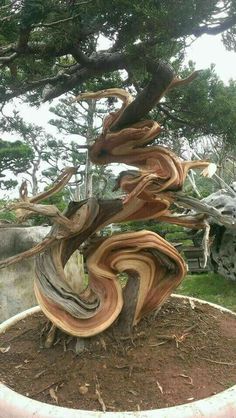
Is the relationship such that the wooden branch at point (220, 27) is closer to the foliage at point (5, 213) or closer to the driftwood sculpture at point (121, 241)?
the driftwood sculpture at point (121, 241)

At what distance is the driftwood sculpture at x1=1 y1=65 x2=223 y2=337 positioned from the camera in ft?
5.71

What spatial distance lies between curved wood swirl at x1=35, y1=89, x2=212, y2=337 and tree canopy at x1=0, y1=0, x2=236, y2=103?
27 centimetres

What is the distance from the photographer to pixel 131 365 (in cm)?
163

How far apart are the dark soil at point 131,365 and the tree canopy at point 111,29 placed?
3.37 ft

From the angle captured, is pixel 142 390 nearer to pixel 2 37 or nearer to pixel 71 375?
pixel 71 375

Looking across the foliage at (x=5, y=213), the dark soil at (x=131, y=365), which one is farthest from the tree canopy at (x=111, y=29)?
the dark soil at (x=131, y=365)

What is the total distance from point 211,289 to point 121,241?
245 cm

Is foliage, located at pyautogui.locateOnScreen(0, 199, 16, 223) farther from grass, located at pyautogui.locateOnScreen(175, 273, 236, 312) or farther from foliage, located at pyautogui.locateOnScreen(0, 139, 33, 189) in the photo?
foliage, located at pyautogui.locateOnScreen(0, 139, 33, 189)

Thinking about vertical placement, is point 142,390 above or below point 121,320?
below

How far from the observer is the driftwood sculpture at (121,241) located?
1741 millimetres

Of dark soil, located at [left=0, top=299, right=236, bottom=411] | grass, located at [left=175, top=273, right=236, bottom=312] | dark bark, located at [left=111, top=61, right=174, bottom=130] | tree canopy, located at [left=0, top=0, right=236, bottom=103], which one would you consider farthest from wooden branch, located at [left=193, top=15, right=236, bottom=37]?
grass, located at [left=175, top=273, right=236, bottom=312]

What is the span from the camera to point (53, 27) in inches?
51.8

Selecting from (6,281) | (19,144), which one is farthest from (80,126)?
(6,281)

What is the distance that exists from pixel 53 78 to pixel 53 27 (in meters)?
0.47
